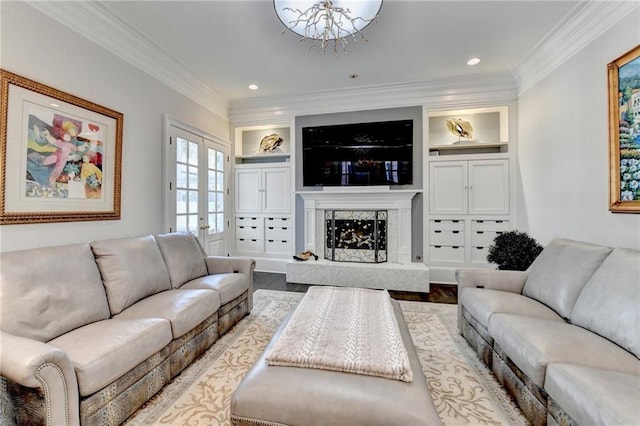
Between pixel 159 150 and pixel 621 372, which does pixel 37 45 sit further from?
pixel 621 372

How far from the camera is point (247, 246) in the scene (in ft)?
15.6

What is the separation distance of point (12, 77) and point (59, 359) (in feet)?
6.41

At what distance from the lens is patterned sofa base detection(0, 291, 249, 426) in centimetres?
117

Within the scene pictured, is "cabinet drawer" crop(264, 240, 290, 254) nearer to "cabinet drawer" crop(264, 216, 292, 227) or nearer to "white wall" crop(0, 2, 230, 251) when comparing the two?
"cabinet drawer" crop(264, 216, 292, 227)

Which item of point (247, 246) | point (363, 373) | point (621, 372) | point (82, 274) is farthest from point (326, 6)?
point (247, 246)

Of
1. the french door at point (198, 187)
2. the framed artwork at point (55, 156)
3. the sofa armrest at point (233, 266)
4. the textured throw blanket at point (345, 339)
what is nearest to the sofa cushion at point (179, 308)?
the sofa armrest at point (233, 266)

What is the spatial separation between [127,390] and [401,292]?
123 inches

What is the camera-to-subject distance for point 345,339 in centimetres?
153

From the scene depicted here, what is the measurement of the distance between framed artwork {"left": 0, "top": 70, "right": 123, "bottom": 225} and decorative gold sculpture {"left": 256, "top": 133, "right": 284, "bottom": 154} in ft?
7.63

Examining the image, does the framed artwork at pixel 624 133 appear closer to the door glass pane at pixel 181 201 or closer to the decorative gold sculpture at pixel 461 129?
the decorative gold sculpture at pixel 461 129

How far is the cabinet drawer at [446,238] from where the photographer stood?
3.90m

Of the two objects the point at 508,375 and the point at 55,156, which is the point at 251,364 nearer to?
the point at 508,375

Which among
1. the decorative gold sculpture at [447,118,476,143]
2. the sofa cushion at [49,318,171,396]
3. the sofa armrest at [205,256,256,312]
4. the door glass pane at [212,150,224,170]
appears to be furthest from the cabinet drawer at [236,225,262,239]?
the decorative gold sculpture at [447,118,476,143]

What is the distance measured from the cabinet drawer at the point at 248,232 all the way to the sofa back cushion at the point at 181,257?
69.8 inches
